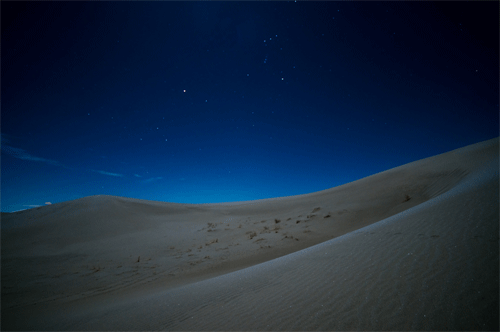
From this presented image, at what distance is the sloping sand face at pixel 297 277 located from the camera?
68.4 inches

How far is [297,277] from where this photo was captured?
2754 mm

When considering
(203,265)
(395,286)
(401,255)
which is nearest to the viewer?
(395,286)

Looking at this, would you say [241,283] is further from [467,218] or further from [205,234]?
[205,234]

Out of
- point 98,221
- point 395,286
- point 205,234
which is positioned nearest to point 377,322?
point 395,286

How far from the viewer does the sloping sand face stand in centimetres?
174

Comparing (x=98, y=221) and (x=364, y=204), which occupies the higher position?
(x=98, y=221)

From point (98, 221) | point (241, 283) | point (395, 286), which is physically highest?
point (98, 221)

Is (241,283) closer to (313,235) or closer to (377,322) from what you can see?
(377,322)

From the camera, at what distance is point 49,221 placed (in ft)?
40.0

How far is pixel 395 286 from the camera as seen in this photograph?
195 cm

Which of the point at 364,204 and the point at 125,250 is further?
the point at 364,204

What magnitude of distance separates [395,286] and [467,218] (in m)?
1.82

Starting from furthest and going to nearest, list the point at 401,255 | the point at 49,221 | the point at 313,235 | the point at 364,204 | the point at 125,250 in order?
the point at 49,221
the point at 364,204
the point at 125,250
the point at 313,235
the point at 401,255

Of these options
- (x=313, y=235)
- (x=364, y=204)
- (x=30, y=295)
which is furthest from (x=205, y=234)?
(x=364, y=204)
